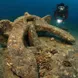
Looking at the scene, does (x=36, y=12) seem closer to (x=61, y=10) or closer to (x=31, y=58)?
(x=61, y=10)

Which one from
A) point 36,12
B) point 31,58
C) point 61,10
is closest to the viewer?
point 31,58

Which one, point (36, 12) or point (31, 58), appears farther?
point (36, 12)

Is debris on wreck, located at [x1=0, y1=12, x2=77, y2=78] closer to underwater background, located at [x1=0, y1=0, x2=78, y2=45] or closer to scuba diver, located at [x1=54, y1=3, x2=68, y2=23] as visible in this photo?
scuba diver, located at [x1=54, y1=3, x2=68, y2=23]

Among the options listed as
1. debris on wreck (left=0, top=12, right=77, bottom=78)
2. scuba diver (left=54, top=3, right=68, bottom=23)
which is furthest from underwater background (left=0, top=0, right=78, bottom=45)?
debris on wreck (left=0, top=12, right=77, bottom=78)

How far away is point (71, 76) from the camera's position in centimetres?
546

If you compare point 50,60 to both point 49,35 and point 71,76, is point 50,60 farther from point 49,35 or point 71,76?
point 49,35

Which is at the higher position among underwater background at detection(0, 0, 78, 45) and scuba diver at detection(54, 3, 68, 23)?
underwater background at detection(0, 0, 78, 45)

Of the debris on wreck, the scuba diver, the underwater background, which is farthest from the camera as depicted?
the underwater background

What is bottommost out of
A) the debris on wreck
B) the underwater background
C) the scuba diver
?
the debris on wreck

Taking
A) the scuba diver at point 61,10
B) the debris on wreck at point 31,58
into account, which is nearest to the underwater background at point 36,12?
the scuba diver at point 61,10

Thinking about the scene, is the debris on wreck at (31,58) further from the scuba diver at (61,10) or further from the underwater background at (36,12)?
the underwater background at (36,12)

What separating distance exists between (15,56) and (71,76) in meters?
1.66

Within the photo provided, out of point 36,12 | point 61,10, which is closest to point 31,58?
point 61,10

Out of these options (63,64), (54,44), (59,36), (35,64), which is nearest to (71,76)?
(63,64)
